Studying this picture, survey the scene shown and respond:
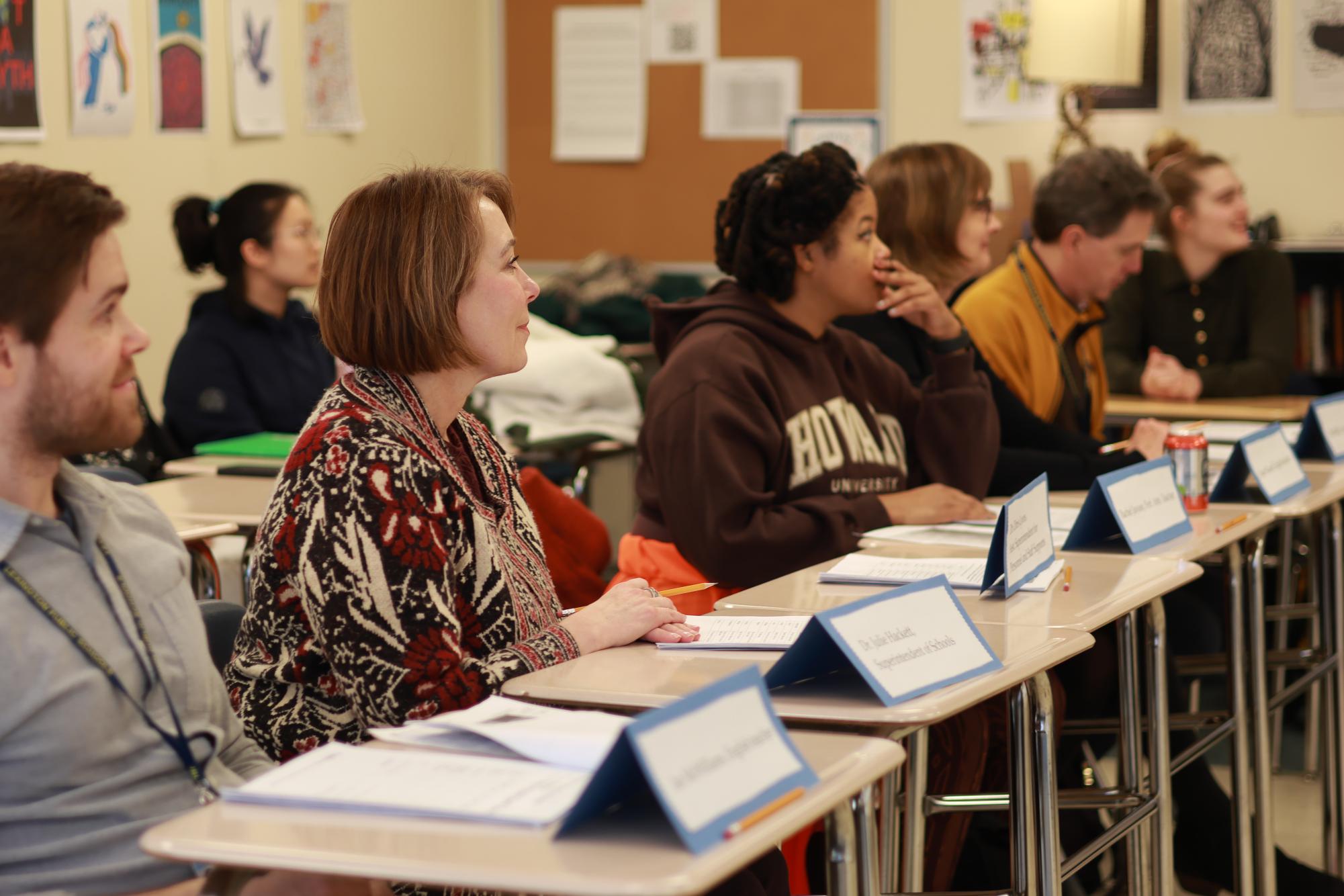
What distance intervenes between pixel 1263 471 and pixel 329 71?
356 centimetres

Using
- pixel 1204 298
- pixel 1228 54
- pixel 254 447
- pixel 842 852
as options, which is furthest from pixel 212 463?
pixel 1228 54

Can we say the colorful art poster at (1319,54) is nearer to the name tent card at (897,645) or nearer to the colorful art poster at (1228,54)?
the colorful art poster at (1228,54)

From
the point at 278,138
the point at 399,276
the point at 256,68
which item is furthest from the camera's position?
the point at 278,138

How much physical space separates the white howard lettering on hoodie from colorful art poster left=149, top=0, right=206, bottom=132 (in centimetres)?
260

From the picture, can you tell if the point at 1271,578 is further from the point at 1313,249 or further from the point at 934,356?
the point at 934,356

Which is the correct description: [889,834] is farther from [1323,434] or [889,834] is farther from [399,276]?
[1323,434]

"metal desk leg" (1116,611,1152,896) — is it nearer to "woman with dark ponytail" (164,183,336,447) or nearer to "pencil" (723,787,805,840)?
"pencil" (723,787,805,840)

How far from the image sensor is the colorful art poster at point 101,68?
13.4ft

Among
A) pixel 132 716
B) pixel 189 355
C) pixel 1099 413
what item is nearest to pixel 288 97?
pixel 189 355

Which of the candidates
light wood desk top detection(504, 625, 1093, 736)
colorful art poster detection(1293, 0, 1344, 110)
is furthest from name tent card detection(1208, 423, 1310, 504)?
colorful art poster detection(1293, 0, 1344, 110)

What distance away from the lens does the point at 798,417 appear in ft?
8.48

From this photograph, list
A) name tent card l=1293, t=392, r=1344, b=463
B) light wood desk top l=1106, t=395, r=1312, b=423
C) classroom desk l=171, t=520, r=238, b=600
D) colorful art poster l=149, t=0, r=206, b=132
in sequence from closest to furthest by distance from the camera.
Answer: classroom desk l=171, t=520, r=238, b=600 < name tent card l=1293, t=392, r=1344, b=463 < light wood desk top l=1106, t=395, r=1312, b=423 < colorful art poster l=149, t=0, r=206, b=132

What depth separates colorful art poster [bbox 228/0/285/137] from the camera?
15.6 ft

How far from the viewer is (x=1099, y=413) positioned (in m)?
3.57
